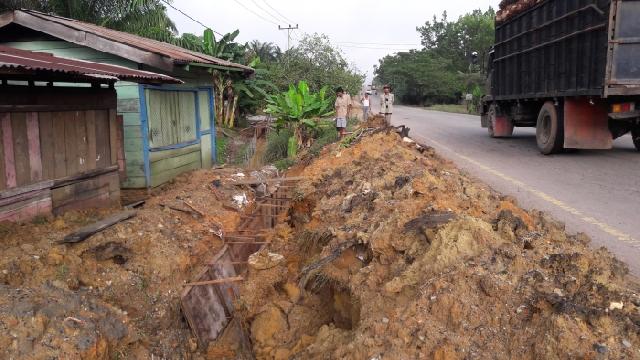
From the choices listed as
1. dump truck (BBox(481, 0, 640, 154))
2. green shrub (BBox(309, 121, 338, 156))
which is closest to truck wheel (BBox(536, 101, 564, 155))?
dump truck (BBox(481, 0, 640, 154))

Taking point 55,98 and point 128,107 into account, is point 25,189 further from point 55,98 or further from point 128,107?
point 128,107

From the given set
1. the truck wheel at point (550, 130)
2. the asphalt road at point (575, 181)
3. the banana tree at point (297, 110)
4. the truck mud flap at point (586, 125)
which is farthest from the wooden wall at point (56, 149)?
the truck wheel at point (550, 130)

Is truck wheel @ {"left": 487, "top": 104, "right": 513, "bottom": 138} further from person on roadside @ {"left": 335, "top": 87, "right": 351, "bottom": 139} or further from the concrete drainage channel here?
the concrete drainage channel

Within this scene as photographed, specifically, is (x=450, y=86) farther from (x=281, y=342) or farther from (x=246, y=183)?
(x=281, y=342)

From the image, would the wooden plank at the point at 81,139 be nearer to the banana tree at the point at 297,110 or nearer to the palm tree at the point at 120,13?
the banana tree at the point at 297,110

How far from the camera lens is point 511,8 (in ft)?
46.1

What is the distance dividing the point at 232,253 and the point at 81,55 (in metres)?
4.46

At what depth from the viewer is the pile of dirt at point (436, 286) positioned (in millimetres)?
3156

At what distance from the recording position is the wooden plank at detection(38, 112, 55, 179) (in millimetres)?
5984

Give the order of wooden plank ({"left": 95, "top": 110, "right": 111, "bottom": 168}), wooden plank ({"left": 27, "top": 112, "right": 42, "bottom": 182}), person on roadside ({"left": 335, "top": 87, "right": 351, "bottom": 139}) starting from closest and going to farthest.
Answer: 1. wooden plank ({"left": 27, "top": 112, "right": 42, "bottom": 182})
2. wooden plank ({"left": 95, "top": 110, "right": 111, "bottom": 168})
3. person on roadside ({"left": 335, "top": 87, "right": 351, "bottom": 139})

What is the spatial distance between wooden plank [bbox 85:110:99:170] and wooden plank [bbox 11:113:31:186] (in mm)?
1075

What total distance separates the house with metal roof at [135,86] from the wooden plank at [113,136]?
3.61 feet

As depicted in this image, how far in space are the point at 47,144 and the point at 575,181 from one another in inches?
322

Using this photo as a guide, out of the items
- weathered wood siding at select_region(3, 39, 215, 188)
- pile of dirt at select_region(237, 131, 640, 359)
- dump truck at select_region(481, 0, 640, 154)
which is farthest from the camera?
dump truck at select_region(481, 0, 640, 154)
